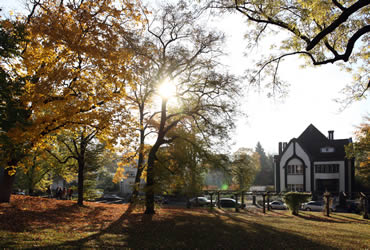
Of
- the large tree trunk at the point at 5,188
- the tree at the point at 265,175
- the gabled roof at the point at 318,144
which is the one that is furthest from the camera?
the tree at the point at 265,175

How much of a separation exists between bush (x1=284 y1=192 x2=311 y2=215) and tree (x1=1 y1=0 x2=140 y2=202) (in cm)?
1881

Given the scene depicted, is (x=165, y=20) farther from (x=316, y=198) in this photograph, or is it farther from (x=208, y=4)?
(x=316, y=198)

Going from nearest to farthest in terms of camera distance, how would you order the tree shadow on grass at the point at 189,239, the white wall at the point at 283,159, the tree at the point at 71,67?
the tree shadow on grass at the point at 189,239
the tree at the point at 71,67
the white wall at the point at 283,159

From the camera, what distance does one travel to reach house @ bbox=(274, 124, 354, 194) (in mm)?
46406

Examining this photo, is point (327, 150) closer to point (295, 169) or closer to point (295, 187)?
point (295, 169)

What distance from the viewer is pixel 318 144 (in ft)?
168

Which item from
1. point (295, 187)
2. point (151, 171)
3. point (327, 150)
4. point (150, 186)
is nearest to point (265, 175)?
point (295, 187)

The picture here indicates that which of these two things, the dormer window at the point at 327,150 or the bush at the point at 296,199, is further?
the dormer window at the point at 327,150

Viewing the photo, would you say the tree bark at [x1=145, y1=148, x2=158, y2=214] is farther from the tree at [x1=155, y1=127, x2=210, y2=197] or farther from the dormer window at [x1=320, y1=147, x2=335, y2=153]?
the dormer window at [x1=320, y1=147, x2=335, y2=153]

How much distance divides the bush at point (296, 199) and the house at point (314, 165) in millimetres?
22147

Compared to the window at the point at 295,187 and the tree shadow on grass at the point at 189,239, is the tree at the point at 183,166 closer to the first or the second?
the tree shadow on grass at the point at 189,239

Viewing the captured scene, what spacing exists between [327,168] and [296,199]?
26779 mm

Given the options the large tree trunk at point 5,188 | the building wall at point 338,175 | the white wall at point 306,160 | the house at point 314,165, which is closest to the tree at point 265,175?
the house at point 314,165

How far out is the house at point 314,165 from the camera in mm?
46406
